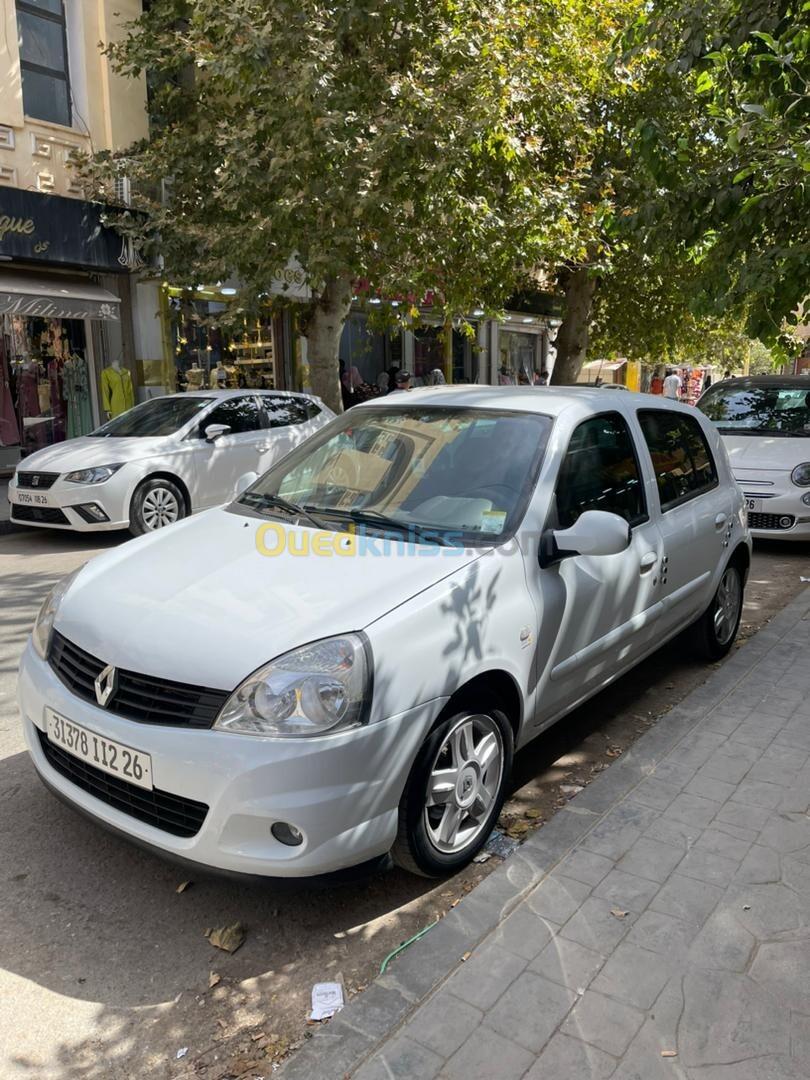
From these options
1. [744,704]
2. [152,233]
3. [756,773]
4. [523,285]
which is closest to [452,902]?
[756,773]

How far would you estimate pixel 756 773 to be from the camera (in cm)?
372

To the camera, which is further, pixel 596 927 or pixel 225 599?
pixel 225 599

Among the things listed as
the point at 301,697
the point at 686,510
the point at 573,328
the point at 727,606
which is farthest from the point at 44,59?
the point at 301,697

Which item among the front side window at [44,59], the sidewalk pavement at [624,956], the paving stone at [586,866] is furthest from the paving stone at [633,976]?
the front side window at [44,59]

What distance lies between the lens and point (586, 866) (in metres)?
3.00

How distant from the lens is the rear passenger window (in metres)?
4.40

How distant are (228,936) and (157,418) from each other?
7684 millimetres

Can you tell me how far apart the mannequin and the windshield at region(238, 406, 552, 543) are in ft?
34.4

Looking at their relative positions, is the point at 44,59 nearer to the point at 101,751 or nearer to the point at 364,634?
the point at 101,751

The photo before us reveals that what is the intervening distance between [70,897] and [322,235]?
9.03m

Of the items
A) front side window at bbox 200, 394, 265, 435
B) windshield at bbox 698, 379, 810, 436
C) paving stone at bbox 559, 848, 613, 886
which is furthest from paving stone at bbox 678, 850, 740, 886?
front side window at bbox 200, 394, 265, 435

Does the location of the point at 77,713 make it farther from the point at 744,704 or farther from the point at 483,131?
the point at 483,131

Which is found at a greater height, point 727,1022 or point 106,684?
point 106,684

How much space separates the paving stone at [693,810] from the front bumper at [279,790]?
4.26 ft
